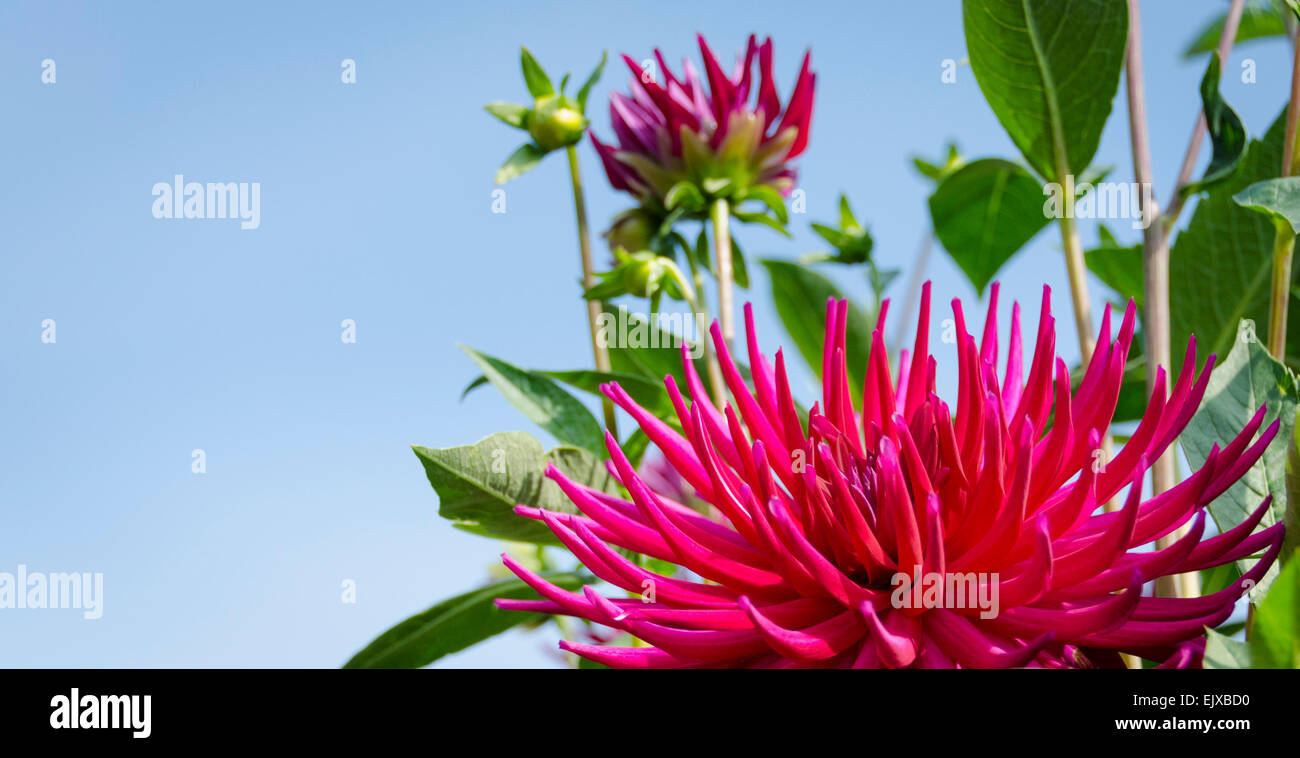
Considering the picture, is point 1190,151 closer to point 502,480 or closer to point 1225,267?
point 1225,267

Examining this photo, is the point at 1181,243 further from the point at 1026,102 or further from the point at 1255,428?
the point at 1255,428

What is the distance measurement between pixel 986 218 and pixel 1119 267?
14 cm

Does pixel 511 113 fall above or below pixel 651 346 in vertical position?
above

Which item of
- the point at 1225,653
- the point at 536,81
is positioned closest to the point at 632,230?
the point at 536,81

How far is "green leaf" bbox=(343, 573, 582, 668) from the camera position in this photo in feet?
2.60

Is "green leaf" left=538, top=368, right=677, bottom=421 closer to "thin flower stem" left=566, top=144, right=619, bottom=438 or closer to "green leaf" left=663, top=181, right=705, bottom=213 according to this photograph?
"thin flower stem" left=566, top=144, right=619, bottom=438

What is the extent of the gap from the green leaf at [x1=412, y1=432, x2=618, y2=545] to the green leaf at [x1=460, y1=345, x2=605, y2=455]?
0.07 meters

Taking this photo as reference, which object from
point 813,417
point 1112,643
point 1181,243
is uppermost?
point 1181,243

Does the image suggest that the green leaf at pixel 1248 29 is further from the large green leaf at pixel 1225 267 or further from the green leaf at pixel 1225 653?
the green leaf at pixel 1225 653

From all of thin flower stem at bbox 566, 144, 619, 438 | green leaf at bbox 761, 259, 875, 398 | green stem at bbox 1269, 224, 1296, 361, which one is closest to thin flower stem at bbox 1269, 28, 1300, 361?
green stem at bbox 1269, 224, 1296, 361

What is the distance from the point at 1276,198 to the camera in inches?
21.2

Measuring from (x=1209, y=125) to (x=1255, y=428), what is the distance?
29 cm

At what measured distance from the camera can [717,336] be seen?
605 mm
